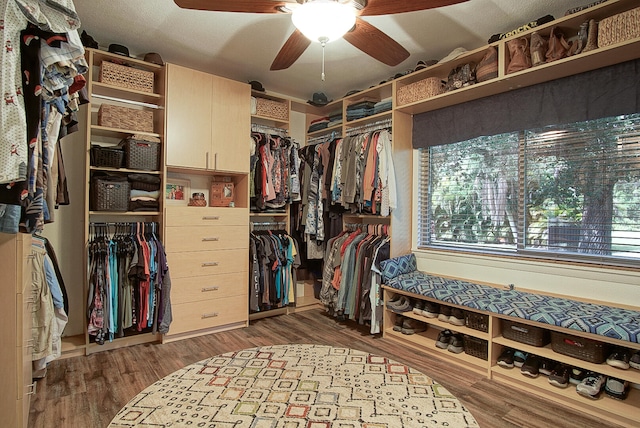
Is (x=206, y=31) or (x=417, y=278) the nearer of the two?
(x=206, y=31)

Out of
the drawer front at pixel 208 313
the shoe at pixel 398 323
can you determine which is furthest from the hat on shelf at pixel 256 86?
the shoe at pixel 398 323

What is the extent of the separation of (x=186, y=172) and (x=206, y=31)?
135 cm

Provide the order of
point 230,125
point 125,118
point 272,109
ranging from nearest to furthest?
point 125,118 → point 230,125 → point 272,109

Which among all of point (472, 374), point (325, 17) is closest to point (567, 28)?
point (325, 17)

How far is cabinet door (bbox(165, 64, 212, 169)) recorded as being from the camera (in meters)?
3.08

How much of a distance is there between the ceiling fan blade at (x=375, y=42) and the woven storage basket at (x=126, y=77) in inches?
75.4

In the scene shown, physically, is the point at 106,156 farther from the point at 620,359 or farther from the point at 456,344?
the point at 620,359

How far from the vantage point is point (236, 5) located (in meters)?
1.78

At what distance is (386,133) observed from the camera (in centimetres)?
333

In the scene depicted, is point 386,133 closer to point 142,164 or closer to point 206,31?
point 206,31

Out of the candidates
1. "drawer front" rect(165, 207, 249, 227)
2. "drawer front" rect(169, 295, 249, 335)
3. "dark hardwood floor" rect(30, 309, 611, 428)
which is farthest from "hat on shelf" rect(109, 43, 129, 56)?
"dark hardwood floor" rect(30, 309, 611, 428)

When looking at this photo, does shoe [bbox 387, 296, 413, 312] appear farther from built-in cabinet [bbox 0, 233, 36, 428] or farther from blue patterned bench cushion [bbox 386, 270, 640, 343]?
built-in cabinet [bbox 0, 233, 36, 428]

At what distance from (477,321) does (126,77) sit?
11.3ft

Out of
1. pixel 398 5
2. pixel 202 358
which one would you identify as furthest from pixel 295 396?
pixel 398 5
